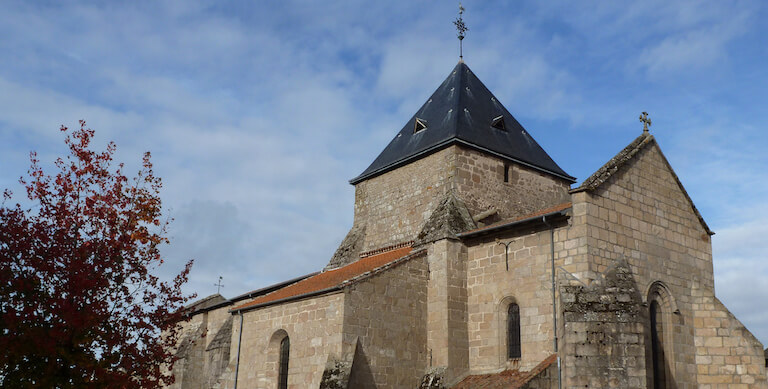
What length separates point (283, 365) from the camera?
1833 cm

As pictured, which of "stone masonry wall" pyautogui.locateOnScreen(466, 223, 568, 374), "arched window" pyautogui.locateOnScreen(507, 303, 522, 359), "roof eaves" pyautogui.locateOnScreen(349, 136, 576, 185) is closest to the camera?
"stone masonry wall" pyautogui.locateOnScreen(466, 223, 568, 374)

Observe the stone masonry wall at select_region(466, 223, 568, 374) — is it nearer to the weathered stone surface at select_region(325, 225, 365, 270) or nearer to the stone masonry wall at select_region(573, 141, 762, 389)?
the stone masonry wall at select_region(573, 141, 762, 389)

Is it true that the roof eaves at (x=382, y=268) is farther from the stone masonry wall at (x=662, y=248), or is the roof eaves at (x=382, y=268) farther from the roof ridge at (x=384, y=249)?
the stone masonry wall at (x=662, y=248)

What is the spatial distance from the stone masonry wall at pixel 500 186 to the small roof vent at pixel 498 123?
1578mm

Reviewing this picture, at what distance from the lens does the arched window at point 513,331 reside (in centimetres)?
1568

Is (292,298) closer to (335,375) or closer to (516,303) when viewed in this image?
(335,375)

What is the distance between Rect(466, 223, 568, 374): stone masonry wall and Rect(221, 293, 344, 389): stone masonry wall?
141 inches

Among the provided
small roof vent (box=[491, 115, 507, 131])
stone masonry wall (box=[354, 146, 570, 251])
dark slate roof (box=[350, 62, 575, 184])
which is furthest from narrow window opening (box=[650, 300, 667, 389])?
small roof vent (box=[491, 115, 507, 131])

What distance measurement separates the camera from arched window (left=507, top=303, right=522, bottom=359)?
15679 millimetres

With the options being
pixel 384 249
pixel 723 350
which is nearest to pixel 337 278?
pixel 384 249

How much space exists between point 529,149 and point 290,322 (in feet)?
33.2

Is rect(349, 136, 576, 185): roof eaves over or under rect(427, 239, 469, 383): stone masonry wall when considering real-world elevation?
over

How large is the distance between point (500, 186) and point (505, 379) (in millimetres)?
7356

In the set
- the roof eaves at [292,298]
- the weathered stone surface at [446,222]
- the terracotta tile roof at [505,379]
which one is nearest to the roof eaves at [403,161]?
the weathered stone surface at [446,222]
